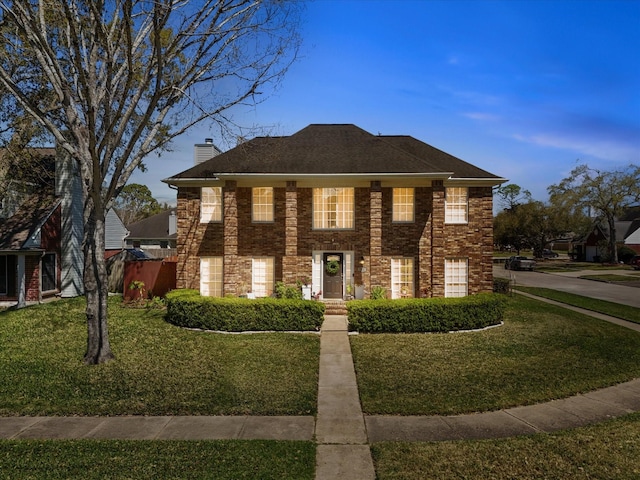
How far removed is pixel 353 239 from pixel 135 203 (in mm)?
64700

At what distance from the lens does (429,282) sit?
16516mm

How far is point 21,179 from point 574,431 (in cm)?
2442

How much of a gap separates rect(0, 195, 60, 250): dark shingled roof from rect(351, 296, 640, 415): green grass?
16.7m

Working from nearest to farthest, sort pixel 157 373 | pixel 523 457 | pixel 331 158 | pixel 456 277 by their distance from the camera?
1. pixel 523 457
2. pixel 157 373
3. pixel 331 158
4. pixel 456 277

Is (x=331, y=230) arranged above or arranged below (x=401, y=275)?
above

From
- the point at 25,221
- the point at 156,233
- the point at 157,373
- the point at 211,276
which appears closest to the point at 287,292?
the point at 211,276

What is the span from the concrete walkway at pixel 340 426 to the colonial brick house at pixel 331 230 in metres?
9.39

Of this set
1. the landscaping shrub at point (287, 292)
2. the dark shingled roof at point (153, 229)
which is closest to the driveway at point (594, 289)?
the landscaping shrub at point (287, 292)

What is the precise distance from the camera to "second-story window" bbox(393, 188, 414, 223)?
55.4 feet

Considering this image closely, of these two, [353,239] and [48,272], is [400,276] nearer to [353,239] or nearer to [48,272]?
[353,239]

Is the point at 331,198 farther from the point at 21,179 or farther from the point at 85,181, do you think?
the point at 21,179

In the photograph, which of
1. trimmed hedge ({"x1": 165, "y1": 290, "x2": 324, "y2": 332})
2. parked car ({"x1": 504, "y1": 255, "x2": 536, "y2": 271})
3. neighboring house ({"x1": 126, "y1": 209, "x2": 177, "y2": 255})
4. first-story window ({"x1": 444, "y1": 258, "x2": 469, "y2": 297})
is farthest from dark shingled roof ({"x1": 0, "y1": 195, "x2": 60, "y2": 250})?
parked car ({"x1": 504, "y1": 255, "x2": 536, "y2": 271})

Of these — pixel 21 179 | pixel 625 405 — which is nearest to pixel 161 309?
pixel 21 179

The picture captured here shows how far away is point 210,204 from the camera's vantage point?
17391 millimetres
